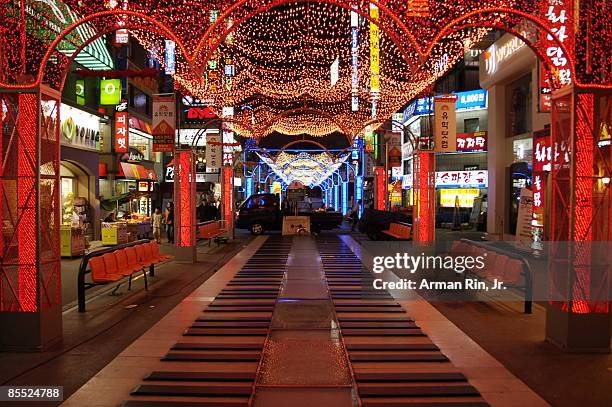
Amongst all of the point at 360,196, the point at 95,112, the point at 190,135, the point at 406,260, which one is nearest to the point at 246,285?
the point at 406,260

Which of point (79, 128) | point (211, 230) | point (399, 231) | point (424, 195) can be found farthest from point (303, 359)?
point (79, 128)

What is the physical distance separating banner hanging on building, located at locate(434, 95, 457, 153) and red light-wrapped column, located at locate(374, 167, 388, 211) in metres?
12.7

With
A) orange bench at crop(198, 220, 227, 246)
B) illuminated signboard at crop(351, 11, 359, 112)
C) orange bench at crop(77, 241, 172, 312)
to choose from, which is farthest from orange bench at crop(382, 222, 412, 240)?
orange bench at crop(77, 241, 172, 312)

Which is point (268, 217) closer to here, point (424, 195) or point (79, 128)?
point (79, 128)

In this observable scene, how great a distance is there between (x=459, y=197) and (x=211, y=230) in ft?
74.7

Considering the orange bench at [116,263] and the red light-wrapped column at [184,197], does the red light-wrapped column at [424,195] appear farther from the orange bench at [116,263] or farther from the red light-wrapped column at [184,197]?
the orange bench at [116,263]

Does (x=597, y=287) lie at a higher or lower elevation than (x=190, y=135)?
lower

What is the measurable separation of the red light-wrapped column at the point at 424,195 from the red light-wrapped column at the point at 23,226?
10.6 metres

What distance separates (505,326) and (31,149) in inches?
283

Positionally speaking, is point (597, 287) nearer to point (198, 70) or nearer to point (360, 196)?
point (198, 70)

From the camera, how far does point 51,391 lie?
5738mm

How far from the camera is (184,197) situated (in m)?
16.3

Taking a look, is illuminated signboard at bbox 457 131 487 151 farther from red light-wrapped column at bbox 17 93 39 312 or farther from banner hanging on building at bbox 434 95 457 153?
red light-wrapped column at bbox 17 93 39 312

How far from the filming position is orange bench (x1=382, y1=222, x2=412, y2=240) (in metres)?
20.0
